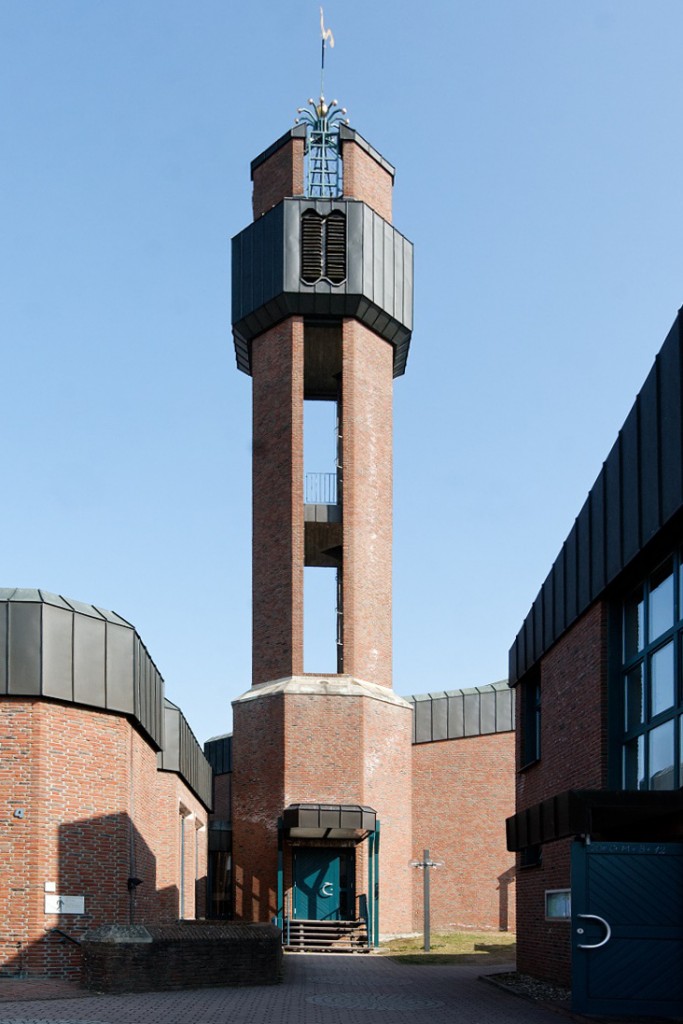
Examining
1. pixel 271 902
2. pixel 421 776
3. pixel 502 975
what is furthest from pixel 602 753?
pixel 421 776

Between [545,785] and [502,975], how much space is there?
3.39m

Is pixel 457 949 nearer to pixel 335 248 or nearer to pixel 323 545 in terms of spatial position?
pixel 323 545

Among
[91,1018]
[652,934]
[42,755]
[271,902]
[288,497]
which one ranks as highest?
[288,497]

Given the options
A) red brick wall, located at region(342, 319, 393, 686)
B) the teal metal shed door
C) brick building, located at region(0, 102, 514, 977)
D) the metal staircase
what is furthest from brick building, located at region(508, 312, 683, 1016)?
red brick wall, located at region(342, 319, 393, 686)

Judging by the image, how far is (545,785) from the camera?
72.4ft

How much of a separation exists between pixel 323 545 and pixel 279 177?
36.5ft

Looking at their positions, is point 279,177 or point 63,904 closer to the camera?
point 63,904

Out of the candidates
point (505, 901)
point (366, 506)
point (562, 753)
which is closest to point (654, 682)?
point (562, 753)

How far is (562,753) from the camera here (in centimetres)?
2053

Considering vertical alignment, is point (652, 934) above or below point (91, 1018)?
above

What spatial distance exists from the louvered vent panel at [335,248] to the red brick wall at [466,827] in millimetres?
15562

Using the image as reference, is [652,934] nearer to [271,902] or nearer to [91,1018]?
[91,1018]

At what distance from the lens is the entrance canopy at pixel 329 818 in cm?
3142

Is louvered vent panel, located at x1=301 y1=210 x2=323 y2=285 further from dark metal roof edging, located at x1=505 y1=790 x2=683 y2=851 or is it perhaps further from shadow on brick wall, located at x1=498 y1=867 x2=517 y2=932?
dark metal roof edging, located at x1=505 y1=790 x2=683 y2=851
